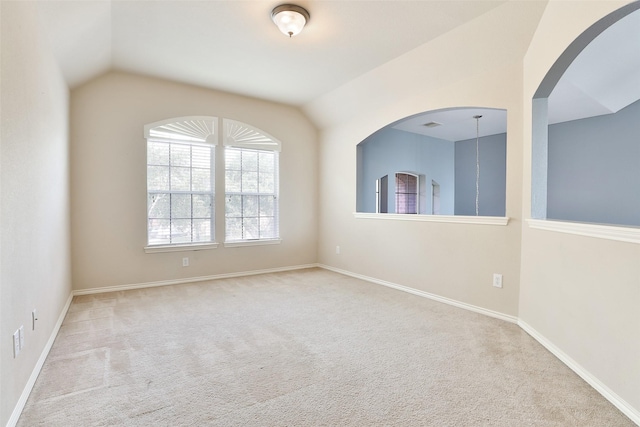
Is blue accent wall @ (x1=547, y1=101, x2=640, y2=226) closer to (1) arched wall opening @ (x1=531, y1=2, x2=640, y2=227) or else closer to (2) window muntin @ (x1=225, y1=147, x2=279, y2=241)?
(1) arched wall opening @ (x1=531, y1=2, x2=640, y2=227)

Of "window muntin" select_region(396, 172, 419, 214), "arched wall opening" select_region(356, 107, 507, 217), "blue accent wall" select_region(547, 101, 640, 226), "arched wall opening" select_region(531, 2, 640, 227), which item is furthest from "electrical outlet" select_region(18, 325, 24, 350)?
"blue accent wall" select_region(547, 101, 640, 226)

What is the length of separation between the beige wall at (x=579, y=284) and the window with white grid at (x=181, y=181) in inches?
152

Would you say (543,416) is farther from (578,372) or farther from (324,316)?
(324,316)

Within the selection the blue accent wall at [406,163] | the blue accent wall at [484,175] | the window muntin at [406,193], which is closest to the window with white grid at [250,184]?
A: the blue accent wall at [406,163]

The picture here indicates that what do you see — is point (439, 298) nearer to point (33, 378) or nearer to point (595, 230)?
point (595, 230)

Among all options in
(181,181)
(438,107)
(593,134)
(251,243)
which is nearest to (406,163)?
(593,134)

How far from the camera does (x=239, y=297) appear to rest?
3.77 meters

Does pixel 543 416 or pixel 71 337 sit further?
pixel 71 337

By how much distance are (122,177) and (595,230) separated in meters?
4.68

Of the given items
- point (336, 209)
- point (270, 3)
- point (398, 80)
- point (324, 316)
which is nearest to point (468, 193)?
point (336, 209)

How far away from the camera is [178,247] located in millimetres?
4387

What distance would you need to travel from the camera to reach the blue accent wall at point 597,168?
4.75 metres

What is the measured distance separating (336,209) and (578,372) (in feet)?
12.1

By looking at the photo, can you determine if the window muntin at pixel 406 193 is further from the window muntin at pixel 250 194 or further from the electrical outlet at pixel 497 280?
the electrical outlet at pixel 497 280
